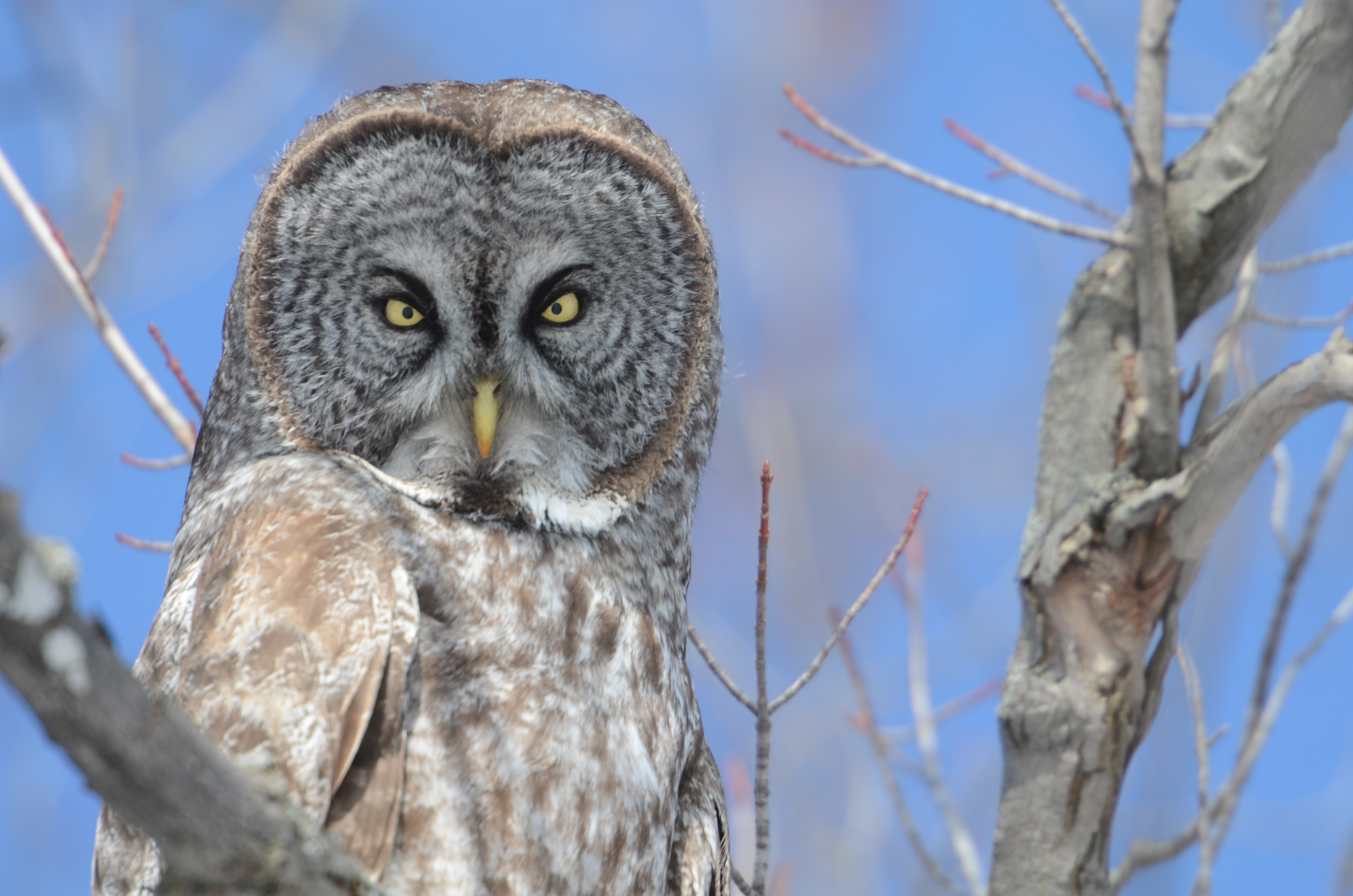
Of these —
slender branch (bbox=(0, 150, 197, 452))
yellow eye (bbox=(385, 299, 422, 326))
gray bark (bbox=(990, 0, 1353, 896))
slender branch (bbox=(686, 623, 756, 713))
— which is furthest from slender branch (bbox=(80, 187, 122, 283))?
gray bark (bbox=(990, 0, 1353, 896))

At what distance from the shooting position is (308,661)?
2.51 meters

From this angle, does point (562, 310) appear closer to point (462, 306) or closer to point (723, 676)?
point (462, 306)

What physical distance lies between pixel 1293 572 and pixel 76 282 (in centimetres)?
328

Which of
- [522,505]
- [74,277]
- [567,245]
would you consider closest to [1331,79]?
[567,245]

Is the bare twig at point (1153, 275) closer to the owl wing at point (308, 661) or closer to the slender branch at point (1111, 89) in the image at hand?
the slender branch at point (1111, 89)

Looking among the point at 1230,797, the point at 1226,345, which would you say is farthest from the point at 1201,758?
the point at 1226,345

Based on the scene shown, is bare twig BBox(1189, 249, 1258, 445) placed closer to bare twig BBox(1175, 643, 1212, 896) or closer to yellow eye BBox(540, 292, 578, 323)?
bare twig BBox(1175, 643, 1212, 896)

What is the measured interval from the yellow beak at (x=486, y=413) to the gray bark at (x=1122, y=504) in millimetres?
1320

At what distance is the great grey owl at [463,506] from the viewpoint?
257 cm

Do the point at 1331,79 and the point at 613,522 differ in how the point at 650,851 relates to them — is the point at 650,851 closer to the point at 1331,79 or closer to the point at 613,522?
the point at 613,522

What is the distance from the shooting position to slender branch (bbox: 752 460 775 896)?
249cm

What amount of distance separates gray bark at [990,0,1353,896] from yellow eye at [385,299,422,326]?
1.57m

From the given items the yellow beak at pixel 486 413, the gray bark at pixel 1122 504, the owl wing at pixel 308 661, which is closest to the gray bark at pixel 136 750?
the owl wing at pixel 308 661

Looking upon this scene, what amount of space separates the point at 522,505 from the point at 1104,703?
1437mm
